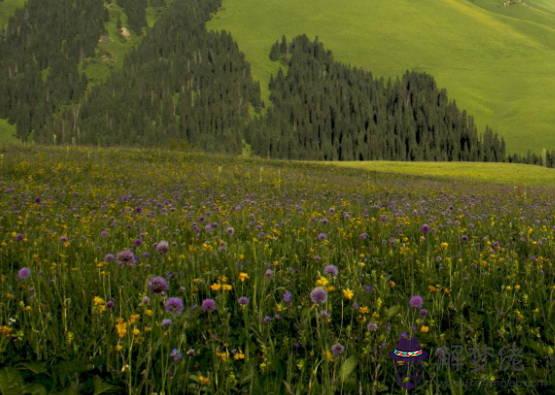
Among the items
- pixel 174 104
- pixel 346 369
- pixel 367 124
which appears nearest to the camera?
pixel 346 369

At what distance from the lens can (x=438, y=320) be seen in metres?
3.71

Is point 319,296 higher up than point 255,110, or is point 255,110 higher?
point 255,110

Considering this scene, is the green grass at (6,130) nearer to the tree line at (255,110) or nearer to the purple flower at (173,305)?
the tree line at (255,110)

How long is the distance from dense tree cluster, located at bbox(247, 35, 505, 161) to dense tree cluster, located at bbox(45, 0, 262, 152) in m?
12.1

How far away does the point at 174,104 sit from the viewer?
583 ft

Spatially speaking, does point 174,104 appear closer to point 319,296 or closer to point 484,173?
point 484,173

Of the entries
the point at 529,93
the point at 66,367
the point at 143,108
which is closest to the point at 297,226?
the point at 66,367

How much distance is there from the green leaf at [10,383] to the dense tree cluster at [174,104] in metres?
150

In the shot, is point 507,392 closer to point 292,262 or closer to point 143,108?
point 292,262

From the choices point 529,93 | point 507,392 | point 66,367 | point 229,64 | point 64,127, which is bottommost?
point 507,392

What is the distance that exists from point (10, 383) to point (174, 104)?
602ft

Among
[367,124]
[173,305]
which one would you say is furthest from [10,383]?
[367,124]

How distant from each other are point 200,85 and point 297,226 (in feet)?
610

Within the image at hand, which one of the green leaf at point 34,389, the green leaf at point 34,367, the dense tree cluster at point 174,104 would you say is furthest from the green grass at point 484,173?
the dense tree cluster at point 174,104
